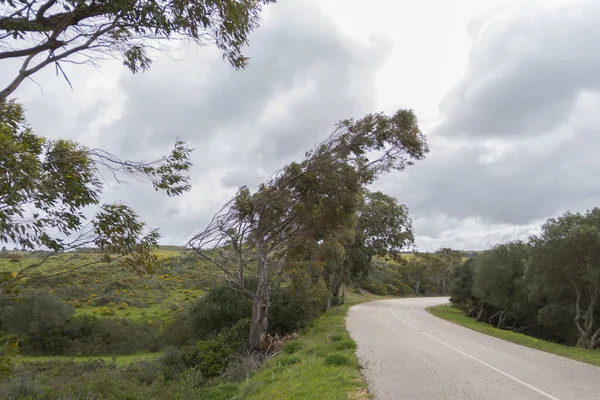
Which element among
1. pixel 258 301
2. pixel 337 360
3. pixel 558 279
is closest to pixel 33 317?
pixel 258 301

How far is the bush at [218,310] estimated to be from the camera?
73.3ft

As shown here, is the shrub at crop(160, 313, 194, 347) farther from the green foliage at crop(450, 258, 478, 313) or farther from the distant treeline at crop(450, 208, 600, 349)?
the green foliage at crop(450, 258, 478, 313)

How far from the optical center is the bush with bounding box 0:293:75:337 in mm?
29984

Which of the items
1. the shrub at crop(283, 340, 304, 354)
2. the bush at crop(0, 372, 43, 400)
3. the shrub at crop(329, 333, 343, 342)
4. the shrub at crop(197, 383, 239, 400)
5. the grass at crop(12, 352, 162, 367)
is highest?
the shrub at crop(329, 333, 343, 342)

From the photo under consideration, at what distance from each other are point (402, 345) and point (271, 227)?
6646mm

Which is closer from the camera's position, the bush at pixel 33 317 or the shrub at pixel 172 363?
the shrub at pixel 172 363

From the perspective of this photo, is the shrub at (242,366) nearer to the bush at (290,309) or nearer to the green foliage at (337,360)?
the green foliage at (337,360)

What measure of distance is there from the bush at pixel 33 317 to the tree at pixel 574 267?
33.7 m

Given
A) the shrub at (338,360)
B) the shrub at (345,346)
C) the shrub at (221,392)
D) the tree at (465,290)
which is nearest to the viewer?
the shrub at (338,360)

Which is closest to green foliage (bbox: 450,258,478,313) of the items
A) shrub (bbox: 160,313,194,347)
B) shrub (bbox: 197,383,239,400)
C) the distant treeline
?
the distant treeline

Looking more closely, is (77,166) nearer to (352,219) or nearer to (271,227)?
(271,227)

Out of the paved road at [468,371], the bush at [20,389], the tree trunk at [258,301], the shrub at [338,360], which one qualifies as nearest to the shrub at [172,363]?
the tree trunk at [258,301]

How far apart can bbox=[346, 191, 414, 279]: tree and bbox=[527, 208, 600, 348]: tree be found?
14.3 metres

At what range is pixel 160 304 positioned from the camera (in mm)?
39188
